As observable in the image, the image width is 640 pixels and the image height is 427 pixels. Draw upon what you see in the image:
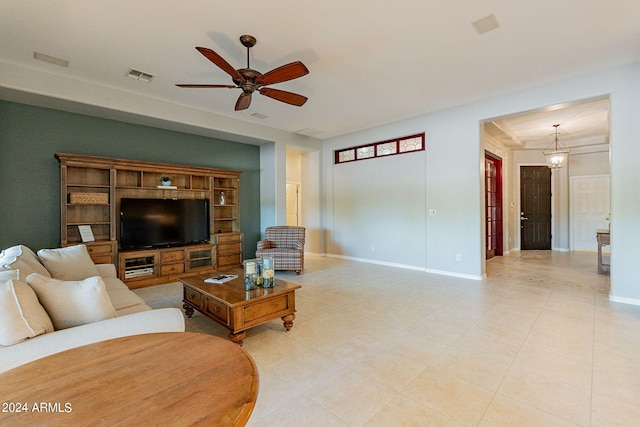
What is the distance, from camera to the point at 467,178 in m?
4.94

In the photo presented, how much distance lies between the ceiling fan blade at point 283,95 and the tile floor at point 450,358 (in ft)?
8.31

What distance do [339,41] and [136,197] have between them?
4187 millimetres

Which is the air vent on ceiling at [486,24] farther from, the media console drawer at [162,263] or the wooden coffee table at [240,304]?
the media console drawer at [162,263]

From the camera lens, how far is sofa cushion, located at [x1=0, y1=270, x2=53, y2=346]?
1.38 metres

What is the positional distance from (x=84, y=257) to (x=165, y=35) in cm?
249

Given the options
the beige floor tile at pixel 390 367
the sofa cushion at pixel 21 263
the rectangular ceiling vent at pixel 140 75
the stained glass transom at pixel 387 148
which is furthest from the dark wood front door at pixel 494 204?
the sofa cushion at pixel 21 263

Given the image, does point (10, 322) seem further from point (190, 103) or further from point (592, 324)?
point (592, 324)

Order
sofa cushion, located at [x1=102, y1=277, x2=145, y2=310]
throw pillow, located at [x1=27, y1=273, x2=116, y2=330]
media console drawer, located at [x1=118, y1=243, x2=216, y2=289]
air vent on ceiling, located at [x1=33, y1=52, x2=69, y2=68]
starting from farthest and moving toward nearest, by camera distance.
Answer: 1. media console drawer, located at [x1=118, y1=243, x2=216, y2=289]
2. air vent on ceiling, located at [x1=33, y1=52, x2=69, y2=68]
3. sofa cushion, located at [x1=102, y1=277, x2=145, y2=310]
4. throw pillow, located at [x1=27, y1=273, x2=116, y2=330]

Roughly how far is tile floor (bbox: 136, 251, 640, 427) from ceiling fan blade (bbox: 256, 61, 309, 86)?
2555 mm

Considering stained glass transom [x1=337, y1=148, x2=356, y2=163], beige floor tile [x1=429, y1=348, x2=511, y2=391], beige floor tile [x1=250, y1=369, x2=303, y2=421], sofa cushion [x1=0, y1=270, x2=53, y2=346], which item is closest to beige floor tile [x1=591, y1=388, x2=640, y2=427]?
beige floor tile [x1=429, y1=348, x2=511, y2=391]

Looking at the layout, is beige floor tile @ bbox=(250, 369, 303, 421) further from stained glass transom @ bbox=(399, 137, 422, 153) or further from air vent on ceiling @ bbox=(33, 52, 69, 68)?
stained glass transom @ bbox=(399, 137, 422, 153)

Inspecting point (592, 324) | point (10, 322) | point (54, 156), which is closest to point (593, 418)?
point (592, 324)

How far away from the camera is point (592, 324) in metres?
2.95

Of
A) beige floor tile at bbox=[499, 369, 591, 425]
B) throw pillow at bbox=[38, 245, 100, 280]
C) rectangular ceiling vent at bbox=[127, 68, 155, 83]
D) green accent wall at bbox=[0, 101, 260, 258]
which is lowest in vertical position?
beige floor tile at bbox=[499, 369, 591, 425]
